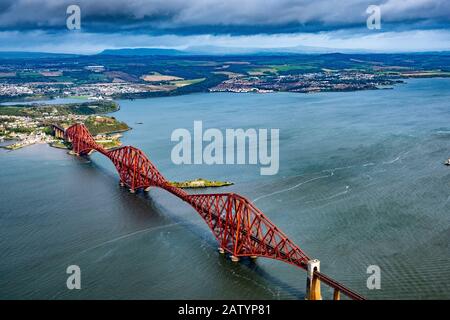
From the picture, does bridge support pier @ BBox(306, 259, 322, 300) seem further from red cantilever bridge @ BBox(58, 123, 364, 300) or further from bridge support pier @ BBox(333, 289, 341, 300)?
bridge support pier @ BBox(333, 289, 341, 300)

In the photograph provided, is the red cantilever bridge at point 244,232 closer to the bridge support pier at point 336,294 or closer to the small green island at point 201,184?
the bridge support pier at point 336,294

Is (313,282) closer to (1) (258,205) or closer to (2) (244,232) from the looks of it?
(2) (244,232)

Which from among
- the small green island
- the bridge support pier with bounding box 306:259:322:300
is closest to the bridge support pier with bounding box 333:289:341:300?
the bridge support pier with bounding box 306:259:322:300

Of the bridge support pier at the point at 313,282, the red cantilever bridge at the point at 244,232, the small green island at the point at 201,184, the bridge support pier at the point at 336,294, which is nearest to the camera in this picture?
the bridge support pier at the point at 336,294

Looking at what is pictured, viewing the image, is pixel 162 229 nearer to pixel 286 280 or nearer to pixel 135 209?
pixel 135 209

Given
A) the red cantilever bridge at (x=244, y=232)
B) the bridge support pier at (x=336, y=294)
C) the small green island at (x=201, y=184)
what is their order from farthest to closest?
the small green island at (x=201, y=184) → the red cantilever bridge at (x=244, y=232) → the bridge support pier at (x=336, y=294)

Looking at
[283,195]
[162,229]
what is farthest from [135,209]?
[283,195]

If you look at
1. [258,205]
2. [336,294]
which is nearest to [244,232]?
[336,294]

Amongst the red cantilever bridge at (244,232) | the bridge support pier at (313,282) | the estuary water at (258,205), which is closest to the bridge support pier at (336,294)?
the red cantilever bridge at (244,232)
